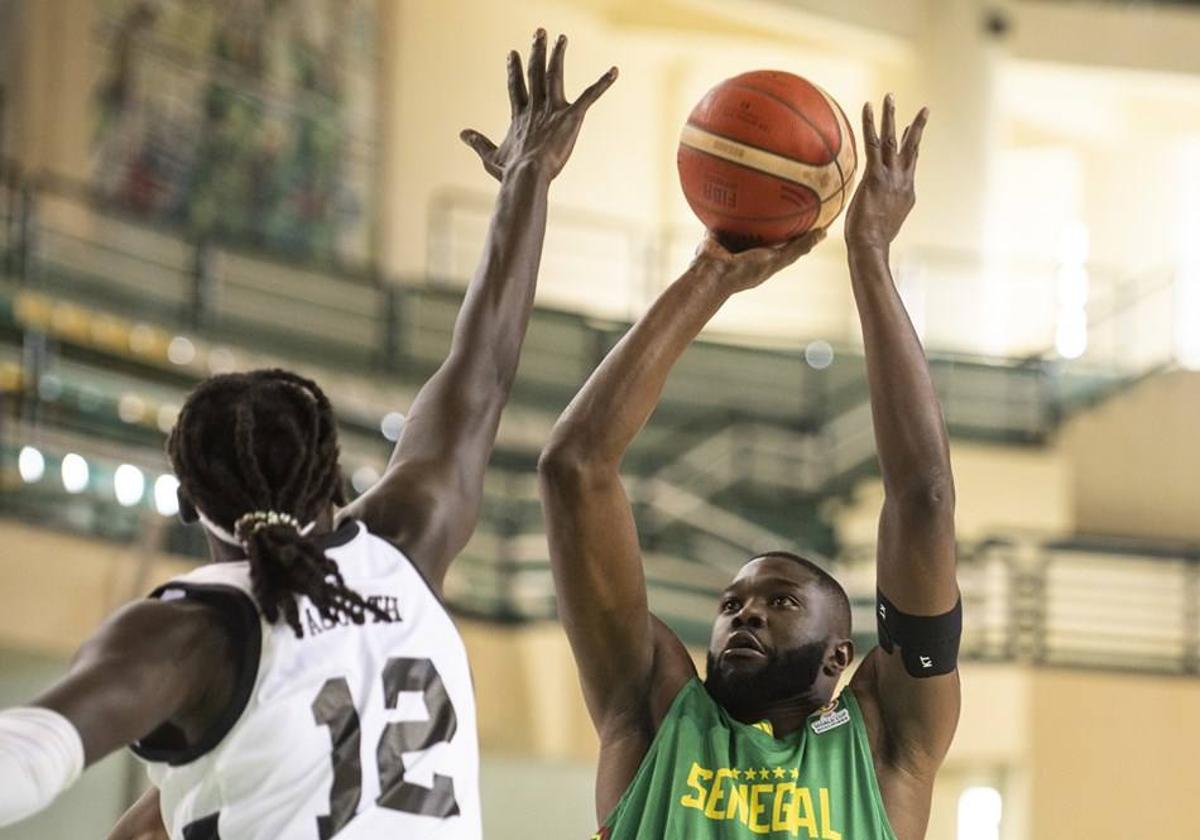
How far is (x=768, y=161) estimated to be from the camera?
3.64 m

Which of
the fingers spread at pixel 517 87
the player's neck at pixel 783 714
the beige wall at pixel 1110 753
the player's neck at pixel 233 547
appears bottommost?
the beige wall at pixel 1110 753

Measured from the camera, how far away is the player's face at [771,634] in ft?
11.1

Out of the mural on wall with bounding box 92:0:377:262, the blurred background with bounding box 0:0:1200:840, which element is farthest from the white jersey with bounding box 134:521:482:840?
the mural on wall with bounding box 92:0:377:262

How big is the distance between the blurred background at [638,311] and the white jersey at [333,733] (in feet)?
20.7

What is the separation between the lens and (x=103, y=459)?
919cm

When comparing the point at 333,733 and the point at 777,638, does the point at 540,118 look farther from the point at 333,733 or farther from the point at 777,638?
the point at 333,733

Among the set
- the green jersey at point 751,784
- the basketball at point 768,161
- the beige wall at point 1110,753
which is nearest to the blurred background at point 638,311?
the beige wall at point 1110,753

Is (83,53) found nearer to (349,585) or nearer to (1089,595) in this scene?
(1089,595)

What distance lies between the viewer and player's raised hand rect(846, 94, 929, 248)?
3.42 metres

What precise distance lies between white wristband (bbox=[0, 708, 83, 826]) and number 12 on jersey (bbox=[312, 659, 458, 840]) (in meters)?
0.36

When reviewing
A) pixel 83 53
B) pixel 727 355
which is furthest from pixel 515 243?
pixel 727 355

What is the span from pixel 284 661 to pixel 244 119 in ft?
39.0

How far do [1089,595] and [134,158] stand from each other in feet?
21.4

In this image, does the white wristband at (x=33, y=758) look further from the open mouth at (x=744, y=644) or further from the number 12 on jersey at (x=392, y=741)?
the open mouth at (x=744, y=644)
